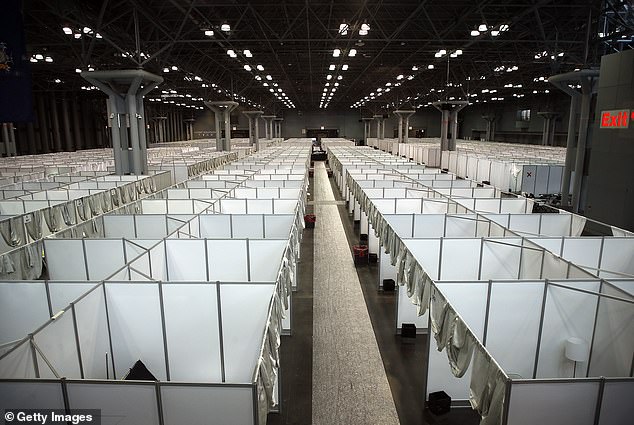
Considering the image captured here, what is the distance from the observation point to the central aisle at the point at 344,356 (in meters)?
8.05

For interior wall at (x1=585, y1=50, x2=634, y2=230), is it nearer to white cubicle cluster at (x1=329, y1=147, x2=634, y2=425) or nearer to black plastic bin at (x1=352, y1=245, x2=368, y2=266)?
white cubicle cluster at (x1=329, y1=147, x2=634, y2=425)

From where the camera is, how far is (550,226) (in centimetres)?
1409

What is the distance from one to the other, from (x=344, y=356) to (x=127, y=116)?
68.1 ft

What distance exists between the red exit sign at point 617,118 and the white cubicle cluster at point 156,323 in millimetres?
12952

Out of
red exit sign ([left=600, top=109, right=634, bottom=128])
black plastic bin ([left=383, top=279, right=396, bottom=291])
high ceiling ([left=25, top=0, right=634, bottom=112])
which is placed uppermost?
high ceiling ([left=25, top=0, right=634, bottom=112])

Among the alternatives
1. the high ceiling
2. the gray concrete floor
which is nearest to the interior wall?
the high ceiling

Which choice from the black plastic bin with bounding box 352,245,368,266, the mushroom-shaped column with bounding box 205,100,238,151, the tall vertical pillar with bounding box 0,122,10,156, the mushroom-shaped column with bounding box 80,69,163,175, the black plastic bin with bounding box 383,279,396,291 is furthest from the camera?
the mushroom-shaped column with bounding box 205,100,238,151

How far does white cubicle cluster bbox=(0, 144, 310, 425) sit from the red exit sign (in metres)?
13.0

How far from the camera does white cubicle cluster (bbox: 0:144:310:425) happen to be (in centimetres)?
505

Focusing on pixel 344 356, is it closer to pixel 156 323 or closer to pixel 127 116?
pixel 156 323

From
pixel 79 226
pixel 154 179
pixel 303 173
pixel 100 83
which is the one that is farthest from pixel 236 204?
pixel 100 83

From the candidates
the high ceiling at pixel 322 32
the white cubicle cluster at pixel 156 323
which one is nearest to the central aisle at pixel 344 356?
the white cubicle cluster at pixel 156 323

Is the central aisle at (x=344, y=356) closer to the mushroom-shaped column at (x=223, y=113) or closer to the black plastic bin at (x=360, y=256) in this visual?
the black plastic bin at (x=360, y=256)

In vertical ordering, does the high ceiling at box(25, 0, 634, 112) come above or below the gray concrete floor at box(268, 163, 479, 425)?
above
